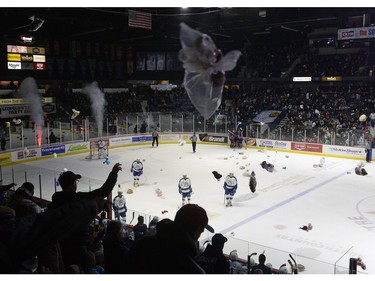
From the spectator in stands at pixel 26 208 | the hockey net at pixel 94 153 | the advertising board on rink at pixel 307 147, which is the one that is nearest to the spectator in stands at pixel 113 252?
the spectator in stands at pixel 26 208

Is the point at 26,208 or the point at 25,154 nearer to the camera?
the point at 26,208

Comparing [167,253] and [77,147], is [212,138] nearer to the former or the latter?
[77,147]

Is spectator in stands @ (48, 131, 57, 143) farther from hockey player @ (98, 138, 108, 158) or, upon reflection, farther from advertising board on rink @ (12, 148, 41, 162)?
hockey player @ (98, 138, 108, 158)

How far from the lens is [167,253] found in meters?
2.59

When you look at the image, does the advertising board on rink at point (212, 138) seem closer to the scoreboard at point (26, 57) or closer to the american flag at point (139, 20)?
the american flag at point (139, 20)

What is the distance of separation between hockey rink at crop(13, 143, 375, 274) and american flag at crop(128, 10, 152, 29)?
21.8ft

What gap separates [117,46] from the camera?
124 feet

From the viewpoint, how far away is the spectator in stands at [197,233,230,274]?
14.1 ft

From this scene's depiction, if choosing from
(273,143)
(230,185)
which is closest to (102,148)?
(273,143)

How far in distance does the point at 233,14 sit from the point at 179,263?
26.3 metres

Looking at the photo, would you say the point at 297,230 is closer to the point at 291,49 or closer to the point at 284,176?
the point at 284,176

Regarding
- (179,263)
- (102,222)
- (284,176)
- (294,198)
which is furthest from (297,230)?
(179,263)

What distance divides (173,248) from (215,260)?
205 centimetres

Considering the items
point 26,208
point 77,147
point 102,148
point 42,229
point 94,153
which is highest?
point 42,229
